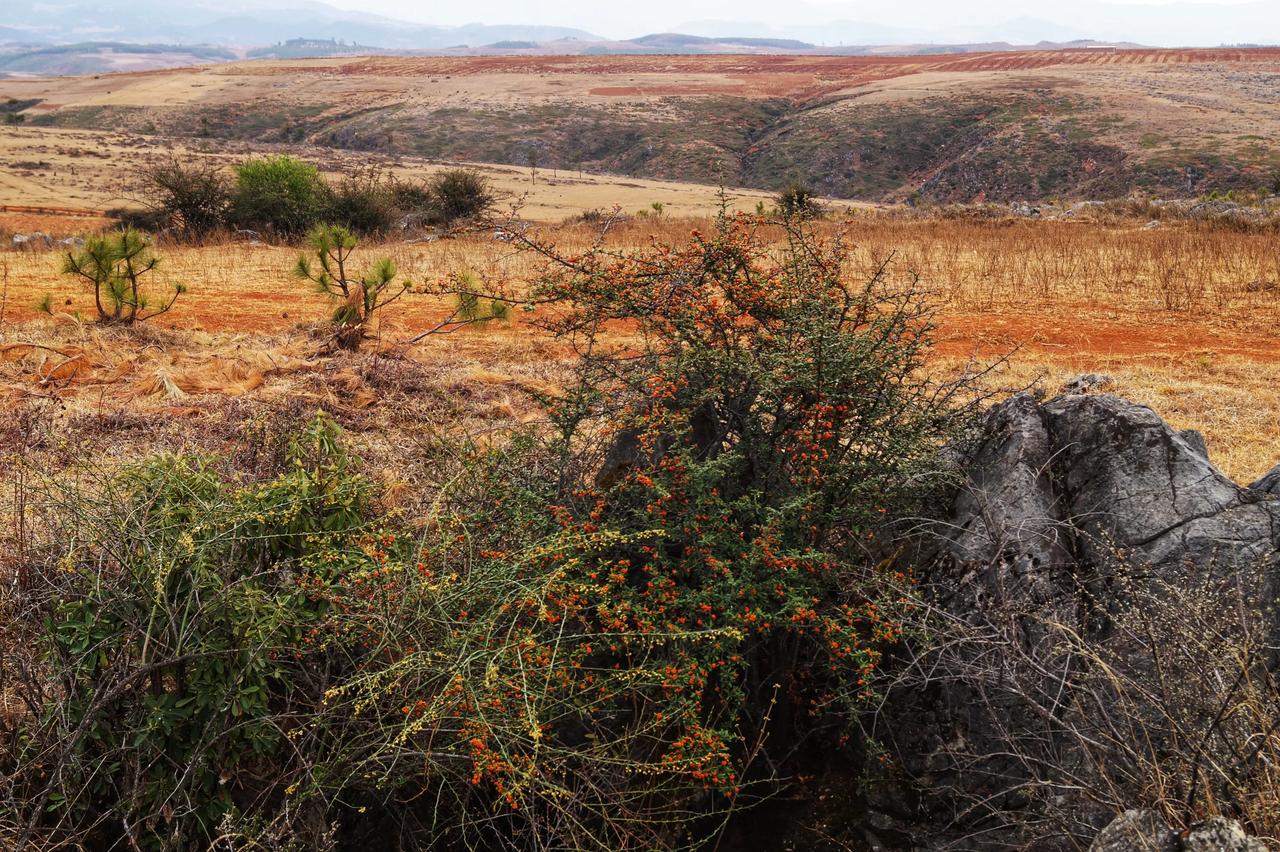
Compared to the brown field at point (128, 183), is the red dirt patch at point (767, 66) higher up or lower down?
higher up

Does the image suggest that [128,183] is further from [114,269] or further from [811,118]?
[811,118]

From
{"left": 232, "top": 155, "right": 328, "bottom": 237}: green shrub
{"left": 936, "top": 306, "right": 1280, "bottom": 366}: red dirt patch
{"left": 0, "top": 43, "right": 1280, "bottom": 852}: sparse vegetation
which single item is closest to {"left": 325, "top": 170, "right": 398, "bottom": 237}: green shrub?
{"left": 232, "top": 155, "right": 328, "bottom": 237}: green shrub

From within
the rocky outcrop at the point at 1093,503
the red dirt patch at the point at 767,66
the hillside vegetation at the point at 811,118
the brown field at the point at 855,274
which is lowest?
the brown field at the point at 855,274

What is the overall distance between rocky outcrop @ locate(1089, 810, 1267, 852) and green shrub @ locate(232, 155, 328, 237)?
798 inches

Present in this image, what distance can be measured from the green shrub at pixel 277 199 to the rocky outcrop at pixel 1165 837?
66.5ft

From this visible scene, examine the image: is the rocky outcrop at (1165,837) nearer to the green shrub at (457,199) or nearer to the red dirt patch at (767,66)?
the green shrub at (457,199)

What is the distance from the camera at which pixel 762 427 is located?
4035mm

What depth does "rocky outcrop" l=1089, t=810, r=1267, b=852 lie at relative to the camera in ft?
6.49

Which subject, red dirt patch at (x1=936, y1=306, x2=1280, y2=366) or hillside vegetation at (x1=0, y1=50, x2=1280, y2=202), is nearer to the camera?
red dirt patch at (x1=936, y1=306, x2=1280, y2=366)

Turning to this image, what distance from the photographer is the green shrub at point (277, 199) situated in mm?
20000

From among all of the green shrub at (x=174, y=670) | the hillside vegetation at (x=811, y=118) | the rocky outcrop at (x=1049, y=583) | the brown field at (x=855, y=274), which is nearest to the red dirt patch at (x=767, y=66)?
the hillside vegetation at (x=811, y=118)

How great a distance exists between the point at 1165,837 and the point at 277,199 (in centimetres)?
2131

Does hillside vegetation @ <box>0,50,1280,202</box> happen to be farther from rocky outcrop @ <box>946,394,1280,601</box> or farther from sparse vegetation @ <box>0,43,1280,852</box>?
rocky outcrop @ <box>946,394,1280,601</box>

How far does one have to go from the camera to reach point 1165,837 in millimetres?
2111
